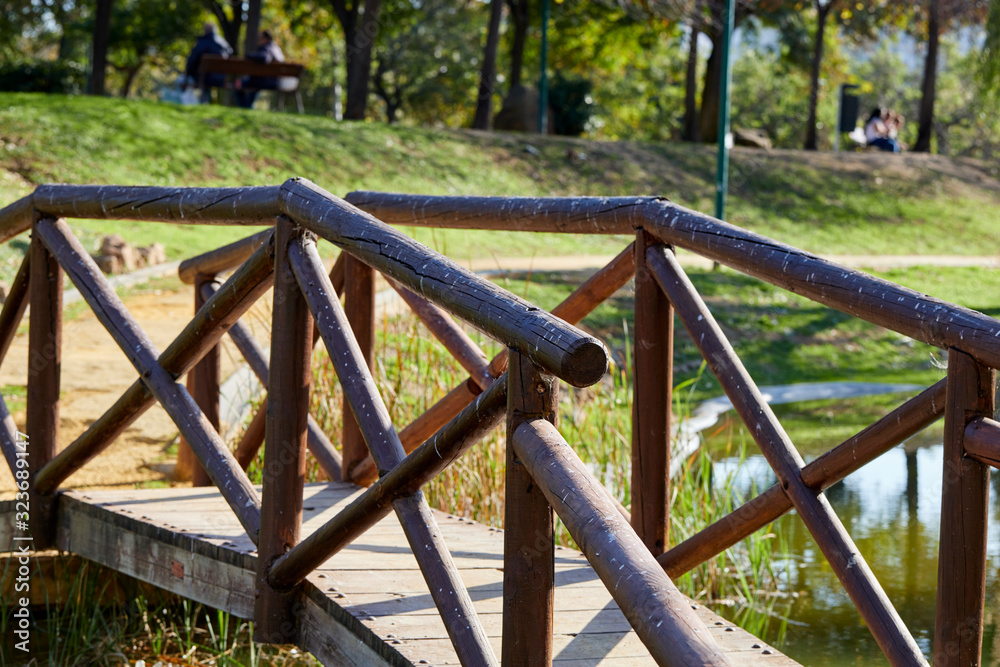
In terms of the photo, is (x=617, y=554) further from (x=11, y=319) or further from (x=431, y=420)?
(x=11, y=319)

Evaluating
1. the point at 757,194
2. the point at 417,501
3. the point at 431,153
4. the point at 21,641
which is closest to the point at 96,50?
the point at 431,153

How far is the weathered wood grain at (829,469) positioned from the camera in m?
2.27

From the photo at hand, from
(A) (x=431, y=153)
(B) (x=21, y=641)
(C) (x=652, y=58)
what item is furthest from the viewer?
(C) (x=652, y=58)

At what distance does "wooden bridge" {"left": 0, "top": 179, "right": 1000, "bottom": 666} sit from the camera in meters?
1.84

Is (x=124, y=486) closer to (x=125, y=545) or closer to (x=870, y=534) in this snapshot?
(x=125, y=545)

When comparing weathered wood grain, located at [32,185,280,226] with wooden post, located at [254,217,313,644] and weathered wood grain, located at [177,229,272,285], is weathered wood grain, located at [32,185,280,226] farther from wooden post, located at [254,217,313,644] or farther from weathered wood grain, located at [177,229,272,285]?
weathered wood grain, located at [177,229,272,285]

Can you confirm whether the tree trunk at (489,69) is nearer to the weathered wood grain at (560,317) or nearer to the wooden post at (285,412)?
the weathered wood grain at (560,317)

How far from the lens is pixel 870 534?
579 centimetres

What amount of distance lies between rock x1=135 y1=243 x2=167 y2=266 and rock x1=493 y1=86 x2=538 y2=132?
1369 centimetres

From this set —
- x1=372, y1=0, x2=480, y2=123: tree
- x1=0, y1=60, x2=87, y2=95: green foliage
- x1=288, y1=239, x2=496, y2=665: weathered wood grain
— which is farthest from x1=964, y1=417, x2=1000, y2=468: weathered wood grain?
x1=372, y1=0, x2=480, y2=123: tree

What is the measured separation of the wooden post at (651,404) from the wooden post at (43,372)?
1988 millimetres

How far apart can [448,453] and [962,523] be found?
97cm

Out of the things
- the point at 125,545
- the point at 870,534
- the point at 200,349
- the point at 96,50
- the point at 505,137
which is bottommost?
the point at 870,534

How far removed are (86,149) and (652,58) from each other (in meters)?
27.0
